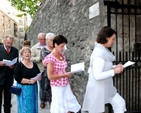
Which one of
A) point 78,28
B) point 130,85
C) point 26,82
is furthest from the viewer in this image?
point 78,28

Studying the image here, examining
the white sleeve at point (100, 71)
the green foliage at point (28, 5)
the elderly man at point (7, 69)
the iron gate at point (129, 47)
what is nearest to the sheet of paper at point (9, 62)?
the elderly man at point (7, 69)

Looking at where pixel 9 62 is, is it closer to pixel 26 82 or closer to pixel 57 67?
pixel 26 82

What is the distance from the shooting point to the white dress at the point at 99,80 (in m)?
2.80

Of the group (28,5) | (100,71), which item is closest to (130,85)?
(100,71)

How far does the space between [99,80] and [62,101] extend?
3.05 ft

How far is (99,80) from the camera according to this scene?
9.48ft

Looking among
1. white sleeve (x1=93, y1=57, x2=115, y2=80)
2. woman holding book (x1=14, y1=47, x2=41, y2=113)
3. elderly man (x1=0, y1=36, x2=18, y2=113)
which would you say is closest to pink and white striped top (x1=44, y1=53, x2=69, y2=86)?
woman holding book (x1=14, y1=47, x2=41, y2=113)

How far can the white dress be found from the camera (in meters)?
2.80

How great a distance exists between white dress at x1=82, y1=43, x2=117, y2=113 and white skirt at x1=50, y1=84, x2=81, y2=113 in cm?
54

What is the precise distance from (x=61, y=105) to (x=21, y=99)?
0.86 m

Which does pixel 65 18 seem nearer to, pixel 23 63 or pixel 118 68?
pixel 23 63

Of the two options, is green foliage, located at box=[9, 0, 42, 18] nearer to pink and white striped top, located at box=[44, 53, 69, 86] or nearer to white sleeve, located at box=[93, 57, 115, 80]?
pink and white striped top, located at box=[44, 53, 69, 86]

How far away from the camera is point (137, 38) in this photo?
461 cm

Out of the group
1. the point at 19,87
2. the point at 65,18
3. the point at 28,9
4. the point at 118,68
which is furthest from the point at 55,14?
the point at 28,9
